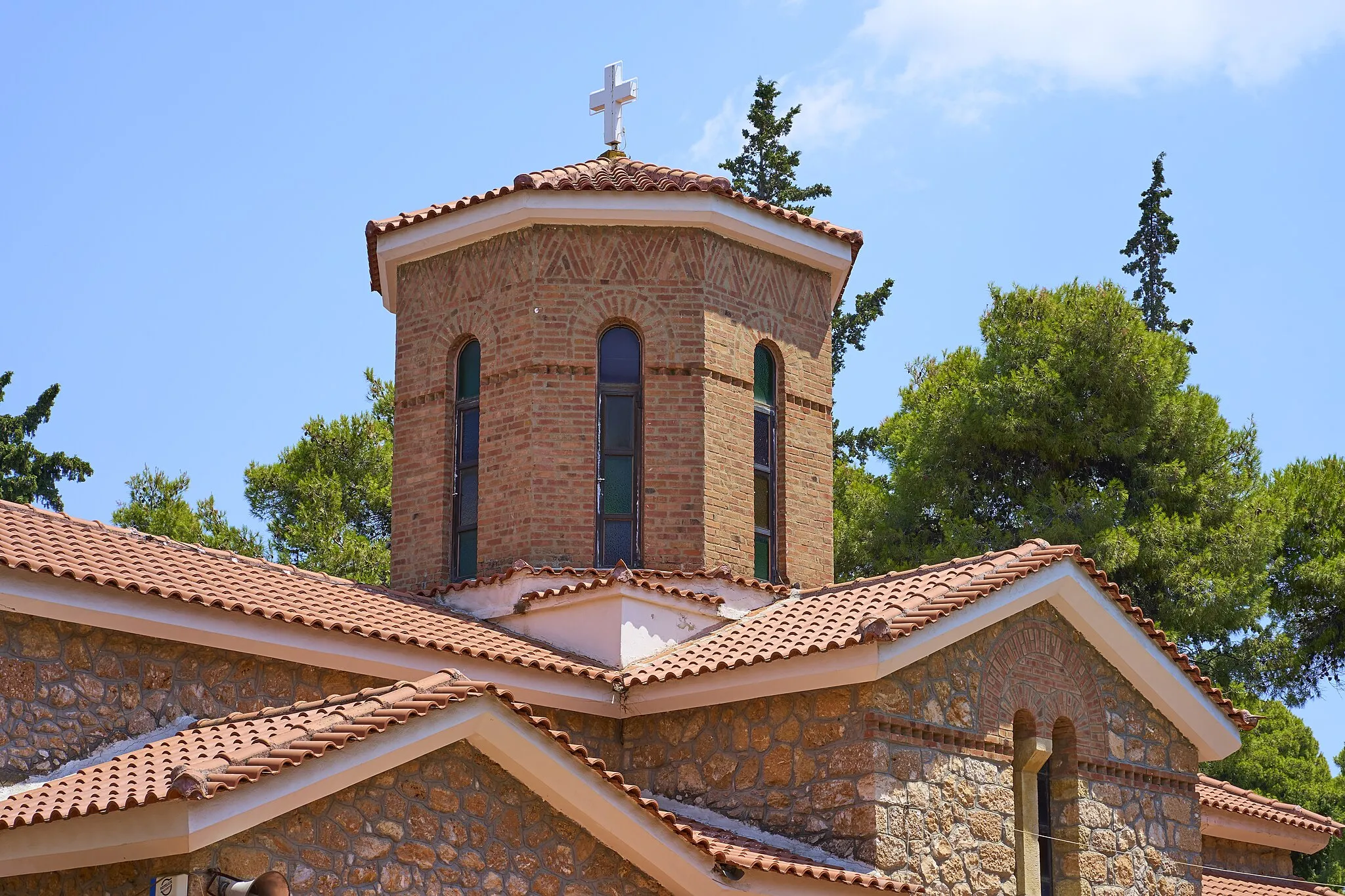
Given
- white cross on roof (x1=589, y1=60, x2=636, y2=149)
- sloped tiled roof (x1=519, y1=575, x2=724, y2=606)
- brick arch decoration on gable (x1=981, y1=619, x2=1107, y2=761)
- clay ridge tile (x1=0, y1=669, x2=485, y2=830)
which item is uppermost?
white cross on roof (x1=589, y1=60, x2=636, y2=149)

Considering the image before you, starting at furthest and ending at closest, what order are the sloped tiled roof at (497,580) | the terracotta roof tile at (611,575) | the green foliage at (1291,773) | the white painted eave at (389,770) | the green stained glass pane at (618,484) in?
the green foliage at (1291,773) → the green stained glass pane at (618,484) → the terracotta roof tile at (611,575) → the sloped tiled roof at (497,580) → the white painted eave at (389,770)

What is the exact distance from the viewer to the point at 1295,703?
24.0 m

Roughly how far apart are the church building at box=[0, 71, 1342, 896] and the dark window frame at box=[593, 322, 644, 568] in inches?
1.1

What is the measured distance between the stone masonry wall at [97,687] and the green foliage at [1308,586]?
1696 cm

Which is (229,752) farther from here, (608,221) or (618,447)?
(608,221)

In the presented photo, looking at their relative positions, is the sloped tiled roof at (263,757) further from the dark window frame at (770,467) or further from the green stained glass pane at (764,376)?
the green stained glass pane at (764,376)

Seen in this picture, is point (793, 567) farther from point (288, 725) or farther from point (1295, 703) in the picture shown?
point (1295, 703)

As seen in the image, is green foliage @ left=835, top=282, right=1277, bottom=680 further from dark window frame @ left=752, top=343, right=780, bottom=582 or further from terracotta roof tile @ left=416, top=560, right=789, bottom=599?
terracotta roof tile @ left=416, top=560, right=789, bottom=599

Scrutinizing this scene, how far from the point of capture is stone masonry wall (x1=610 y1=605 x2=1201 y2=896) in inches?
430

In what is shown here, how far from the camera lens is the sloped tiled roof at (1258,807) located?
16016 millimetres

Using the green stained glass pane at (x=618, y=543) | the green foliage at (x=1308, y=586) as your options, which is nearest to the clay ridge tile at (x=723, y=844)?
the green stained glass pane at (x=618, y=543)

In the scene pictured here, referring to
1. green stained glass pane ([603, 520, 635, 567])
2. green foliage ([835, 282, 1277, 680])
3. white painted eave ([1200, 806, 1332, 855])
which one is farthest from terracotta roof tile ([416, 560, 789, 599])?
green foliage ([835, 282, 1277, 680])

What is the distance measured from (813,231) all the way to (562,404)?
2838mm

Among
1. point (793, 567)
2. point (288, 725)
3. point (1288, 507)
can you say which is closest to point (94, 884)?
point (288, 725)
